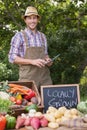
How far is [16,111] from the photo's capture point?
360cm

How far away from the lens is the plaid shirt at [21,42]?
470cm

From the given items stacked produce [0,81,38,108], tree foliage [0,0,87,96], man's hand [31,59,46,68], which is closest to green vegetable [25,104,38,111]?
stacked produce [0,81,38,108]

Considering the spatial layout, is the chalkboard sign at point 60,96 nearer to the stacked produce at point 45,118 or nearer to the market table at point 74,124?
the stacked produce at point 45,118

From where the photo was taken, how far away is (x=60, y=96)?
4.14 m

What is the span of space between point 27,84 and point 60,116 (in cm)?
102

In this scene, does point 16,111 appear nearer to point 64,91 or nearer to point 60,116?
point 60,116

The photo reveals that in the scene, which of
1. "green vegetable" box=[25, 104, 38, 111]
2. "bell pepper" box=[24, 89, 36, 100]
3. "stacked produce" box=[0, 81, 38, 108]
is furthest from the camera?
"bell pepper" box=[24, 89, 36, 100]

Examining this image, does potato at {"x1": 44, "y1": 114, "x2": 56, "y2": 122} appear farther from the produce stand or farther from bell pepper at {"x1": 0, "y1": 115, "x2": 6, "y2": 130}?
bell pepper at {"x1": 0, "y1": 115, "x2": 6, "y2": 130}

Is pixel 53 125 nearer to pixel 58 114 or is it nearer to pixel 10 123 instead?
pixel 58 114

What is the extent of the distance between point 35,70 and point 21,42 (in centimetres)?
37

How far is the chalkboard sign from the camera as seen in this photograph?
160 inches

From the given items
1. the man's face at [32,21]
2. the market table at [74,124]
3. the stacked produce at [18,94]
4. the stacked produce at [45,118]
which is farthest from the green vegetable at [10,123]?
the man's face at [32,21]

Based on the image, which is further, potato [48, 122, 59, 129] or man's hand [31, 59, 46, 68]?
man's hand [31, 59, 46, 68]

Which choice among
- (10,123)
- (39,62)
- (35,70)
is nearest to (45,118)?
(10,123)
